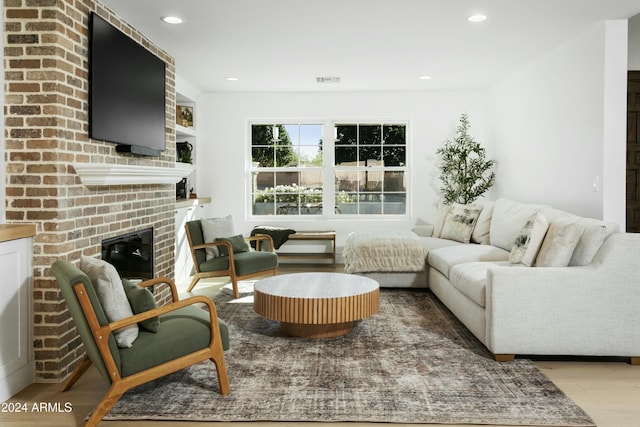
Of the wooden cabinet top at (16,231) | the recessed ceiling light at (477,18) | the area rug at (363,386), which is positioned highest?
the recessed ceiling light at (477,18)

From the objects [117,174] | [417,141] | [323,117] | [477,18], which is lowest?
[117,174]

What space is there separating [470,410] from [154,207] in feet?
10.9

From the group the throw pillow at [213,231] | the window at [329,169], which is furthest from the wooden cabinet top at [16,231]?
the window at [329,169]

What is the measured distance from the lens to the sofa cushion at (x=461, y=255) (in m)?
4.86

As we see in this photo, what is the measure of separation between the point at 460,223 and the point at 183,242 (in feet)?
10.8

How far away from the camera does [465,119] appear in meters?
7.41

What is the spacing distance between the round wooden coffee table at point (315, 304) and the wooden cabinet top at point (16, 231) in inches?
63.8

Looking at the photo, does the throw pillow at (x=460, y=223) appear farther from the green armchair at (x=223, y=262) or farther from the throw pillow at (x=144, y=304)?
the throw pillow at (x=144, y=304)

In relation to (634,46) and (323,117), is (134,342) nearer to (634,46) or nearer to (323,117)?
(634,46)

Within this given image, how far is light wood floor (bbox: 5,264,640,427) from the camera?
265cm

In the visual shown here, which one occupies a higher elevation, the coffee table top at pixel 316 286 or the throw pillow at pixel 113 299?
the throw pillow at pixel 113 299

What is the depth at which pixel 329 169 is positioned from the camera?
774 cm

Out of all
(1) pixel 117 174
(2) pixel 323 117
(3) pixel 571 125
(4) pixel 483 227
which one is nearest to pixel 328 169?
(2) pixel 323 117

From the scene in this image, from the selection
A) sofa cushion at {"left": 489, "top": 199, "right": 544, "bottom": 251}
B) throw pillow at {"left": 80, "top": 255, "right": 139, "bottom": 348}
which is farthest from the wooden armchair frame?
sofa cushion at {"left": 489, "top": 199, "right": 544, "bottom": 251}
